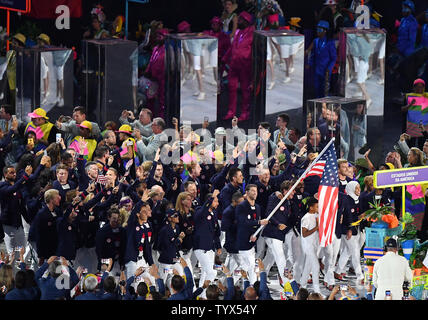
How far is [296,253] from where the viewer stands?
24609 mm

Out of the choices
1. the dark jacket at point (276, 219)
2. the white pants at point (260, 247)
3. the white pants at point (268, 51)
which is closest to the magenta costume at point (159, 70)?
the white pants at point (268, 51)

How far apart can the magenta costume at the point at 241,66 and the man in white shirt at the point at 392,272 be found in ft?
32.2

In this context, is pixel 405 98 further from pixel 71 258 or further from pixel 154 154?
pixel 71 258

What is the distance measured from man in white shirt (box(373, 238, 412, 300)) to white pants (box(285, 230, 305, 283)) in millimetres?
2794

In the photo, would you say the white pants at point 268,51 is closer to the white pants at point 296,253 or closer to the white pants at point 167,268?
the white pants at point 296,253

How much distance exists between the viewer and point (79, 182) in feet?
83.2

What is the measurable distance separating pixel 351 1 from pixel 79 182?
337 inches

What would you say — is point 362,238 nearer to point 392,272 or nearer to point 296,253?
point 296,253

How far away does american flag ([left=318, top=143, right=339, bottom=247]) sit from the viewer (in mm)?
23672

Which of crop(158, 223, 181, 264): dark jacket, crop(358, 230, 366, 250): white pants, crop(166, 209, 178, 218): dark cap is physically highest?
crop(166, 209, 178, 218): dark cap

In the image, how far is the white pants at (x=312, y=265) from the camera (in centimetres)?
2400

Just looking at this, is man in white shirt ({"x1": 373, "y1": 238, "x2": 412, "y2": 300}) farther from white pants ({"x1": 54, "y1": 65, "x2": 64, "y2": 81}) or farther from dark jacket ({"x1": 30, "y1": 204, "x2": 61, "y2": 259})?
white pants ({"x1": 54, "y1": 65, "x2": 64, "y2": 81})

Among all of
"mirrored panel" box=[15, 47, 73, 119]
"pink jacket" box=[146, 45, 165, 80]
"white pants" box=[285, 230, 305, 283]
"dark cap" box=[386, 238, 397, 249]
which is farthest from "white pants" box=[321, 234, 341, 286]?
"pink jacket" box=[146, 45, 165, 80]

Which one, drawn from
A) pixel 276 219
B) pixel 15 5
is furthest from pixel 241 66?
pixel 276 219
